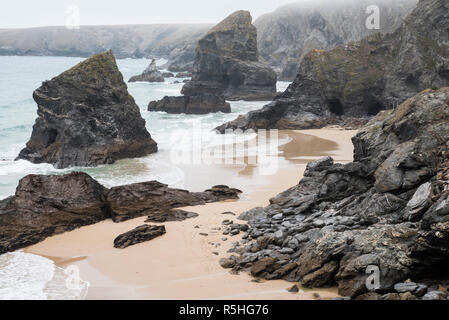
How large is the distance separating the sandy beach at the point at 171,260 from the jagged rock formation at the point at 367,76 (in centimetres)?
2149

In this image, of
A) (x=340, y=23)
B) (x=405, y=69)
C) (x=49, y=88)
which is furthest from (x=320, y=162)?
(x=340, y=23)

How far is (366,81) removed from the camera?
4066 cm

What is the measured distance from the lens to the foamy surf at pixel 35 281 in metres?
10.1

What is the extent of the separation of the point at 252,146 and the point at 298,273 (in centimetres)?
2153

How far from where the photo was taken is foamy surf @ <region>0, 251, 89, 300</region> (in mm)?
10086

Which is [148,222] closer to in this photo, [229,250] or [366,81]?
[229,250]

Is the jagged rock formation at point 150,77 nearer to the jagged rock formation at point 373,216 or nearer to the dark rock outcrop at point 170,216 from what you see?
the dark rock outcrop at point 170,216

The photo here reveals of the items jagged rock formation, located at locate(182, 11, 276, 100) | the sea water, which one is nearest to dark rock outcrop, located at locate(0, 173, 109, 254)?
the sea water

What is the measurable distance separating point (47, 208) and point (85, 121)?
512 inches

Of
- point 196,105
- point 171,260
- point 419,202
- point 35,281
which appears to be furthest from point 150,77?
point 419,202

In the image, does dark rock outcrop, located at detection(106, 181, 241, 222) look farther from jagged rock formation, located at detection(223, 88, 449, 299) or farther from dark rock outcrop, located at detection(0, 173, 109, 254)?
jagged rock formation, located at detection(223, 88, 449, 299)

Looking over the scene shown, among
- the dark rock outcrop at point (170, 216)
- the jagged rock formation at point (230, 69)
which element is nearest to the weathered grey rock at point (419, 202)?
the dark rock outcrop at point (170, 216)

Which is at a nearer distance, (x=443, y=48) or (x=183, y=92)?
(x=443, y=48)

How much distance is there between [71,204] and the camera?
1548 cm
